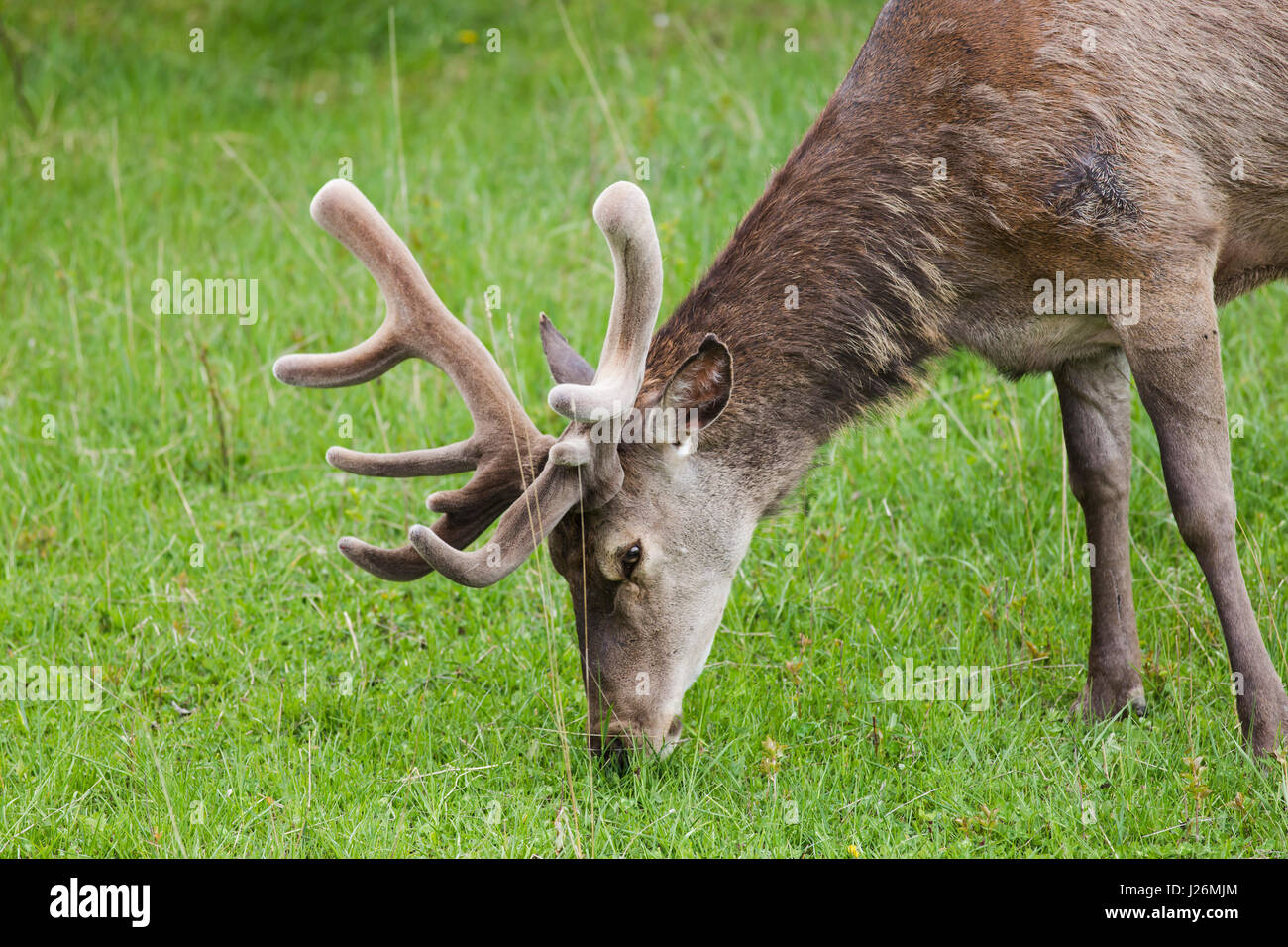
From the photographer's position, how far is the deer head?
14.7 ft

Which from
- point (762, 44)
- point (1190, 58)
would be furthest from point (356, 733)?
point (762, 44)

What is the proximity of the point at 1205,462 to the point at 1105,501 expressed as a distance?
2.41 ft

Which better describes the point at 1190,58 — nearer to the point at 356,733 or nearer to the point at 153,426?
the point at 356,733

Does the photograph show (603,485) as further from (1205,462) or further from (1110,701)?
(1110,701)

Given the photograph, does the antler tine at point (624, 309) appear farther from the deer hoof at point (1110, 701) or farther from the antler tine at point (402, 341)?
the deer hoof at point (1110, 701)

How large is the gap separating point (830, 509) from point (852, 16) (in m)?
5.45

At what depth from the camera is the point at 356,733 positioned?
16.9ft

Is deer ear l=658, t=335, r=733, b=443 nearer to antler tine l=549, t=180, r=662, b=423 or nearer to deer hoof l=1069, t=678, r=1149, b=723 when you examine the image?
antler tine l=549, t=180, r=662, b=423

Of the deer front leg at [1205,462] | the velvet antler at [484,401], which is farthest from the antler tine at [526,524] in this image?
the deer front leg at [1205,462]

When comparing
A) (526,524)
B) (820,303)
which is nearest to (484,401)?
(526,524)

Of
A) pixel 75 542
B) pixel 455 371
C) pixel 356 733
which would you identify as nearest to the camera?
pixel 455 371

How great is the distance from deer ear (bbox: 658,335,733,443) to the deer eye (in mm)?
382

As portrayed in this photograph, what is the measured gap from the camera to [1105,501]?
212 inches

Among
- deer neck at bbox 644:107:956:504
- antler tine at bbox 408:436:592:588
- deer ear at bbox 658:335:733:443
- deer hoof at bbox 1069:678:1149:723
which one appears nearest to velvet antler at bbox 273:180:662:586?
antler tine at bbox 408:436:592:588
